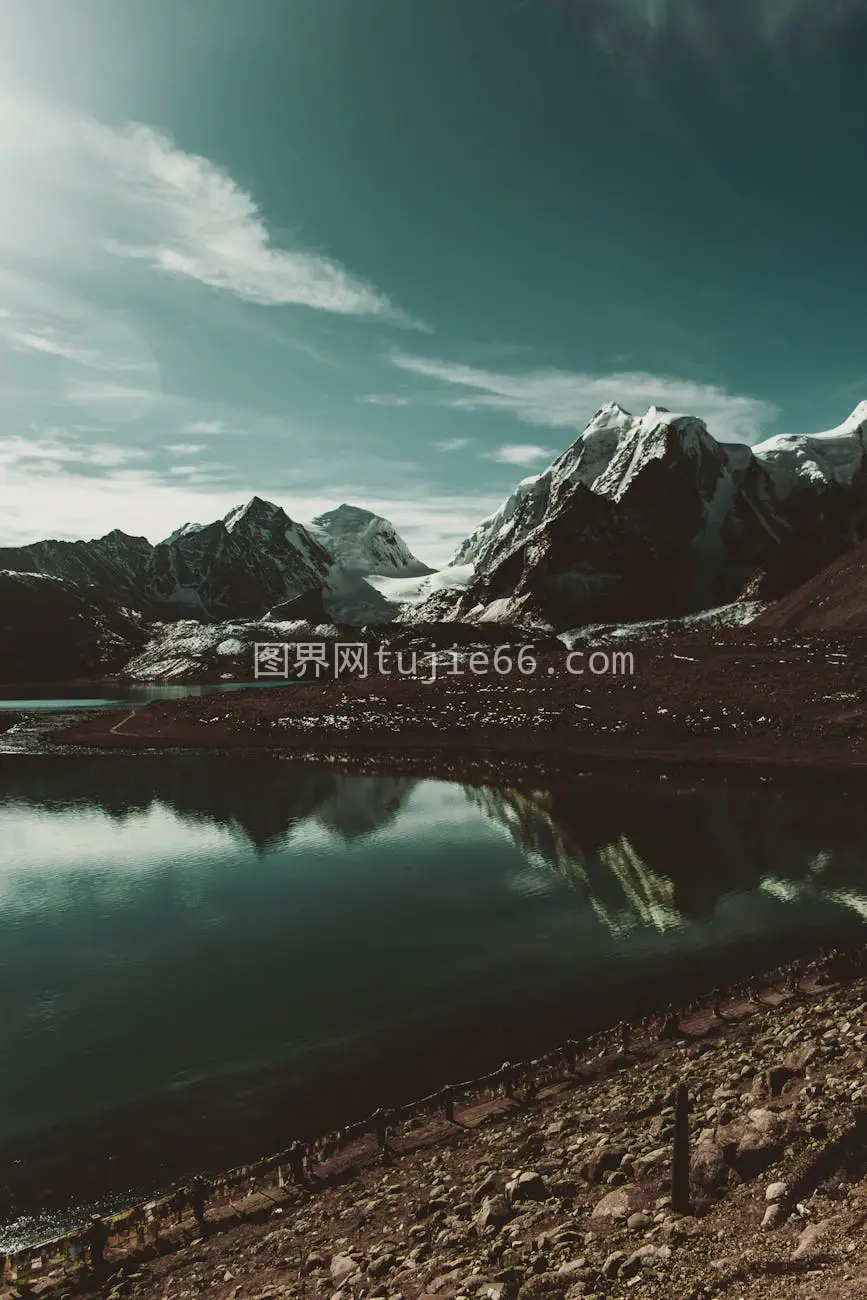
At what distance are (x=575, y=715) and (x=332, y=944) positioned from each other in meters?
55.7

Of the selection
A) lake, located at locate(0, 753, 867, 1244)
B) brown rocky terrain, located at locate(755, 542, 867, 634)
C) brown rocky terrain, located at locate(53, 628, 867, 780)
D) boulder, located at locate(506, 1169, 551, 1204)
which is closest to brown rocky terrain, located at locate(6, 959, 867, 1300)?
boulder, located at locate(506, 1169, 551, 1204)

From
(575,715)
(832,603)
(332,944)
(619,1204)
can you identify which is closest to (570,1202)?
(619,1204)

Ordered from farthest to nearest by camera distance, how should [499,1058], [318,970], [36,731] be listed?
[36,731]
[318,970]
[499,1058]

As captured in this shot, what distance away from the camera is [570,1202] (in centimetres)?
1450

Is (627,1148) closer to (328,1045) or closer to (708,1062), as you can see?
(708,1062)

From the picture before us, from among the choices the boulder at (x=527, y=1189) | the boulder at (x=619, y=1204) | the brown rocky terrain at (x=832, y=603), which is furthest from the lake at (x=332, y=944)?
the brown rocky terrain at (x=832, y=603)

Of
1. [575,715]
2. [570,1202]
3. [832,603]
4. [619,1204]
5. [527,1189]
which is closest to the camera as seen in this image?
[619,1204]

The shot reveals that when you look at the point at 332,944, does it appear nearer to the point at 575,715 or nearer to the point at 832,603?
the point at 575,715

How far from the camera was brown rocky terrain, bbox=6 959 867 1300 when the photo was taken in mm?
11508

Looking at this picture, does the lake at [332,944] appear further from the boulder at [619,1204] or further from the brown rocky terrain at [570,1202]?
the boulder at [619,1204]

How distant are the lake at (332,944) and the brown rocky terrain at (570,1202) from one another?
6.68 ft

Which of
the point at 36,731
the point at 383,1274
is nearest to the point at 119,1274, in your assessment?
the point at 383,1274

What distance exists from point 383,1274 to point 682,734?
66477 mm

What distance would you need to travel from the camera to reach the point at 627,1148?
619 inches
